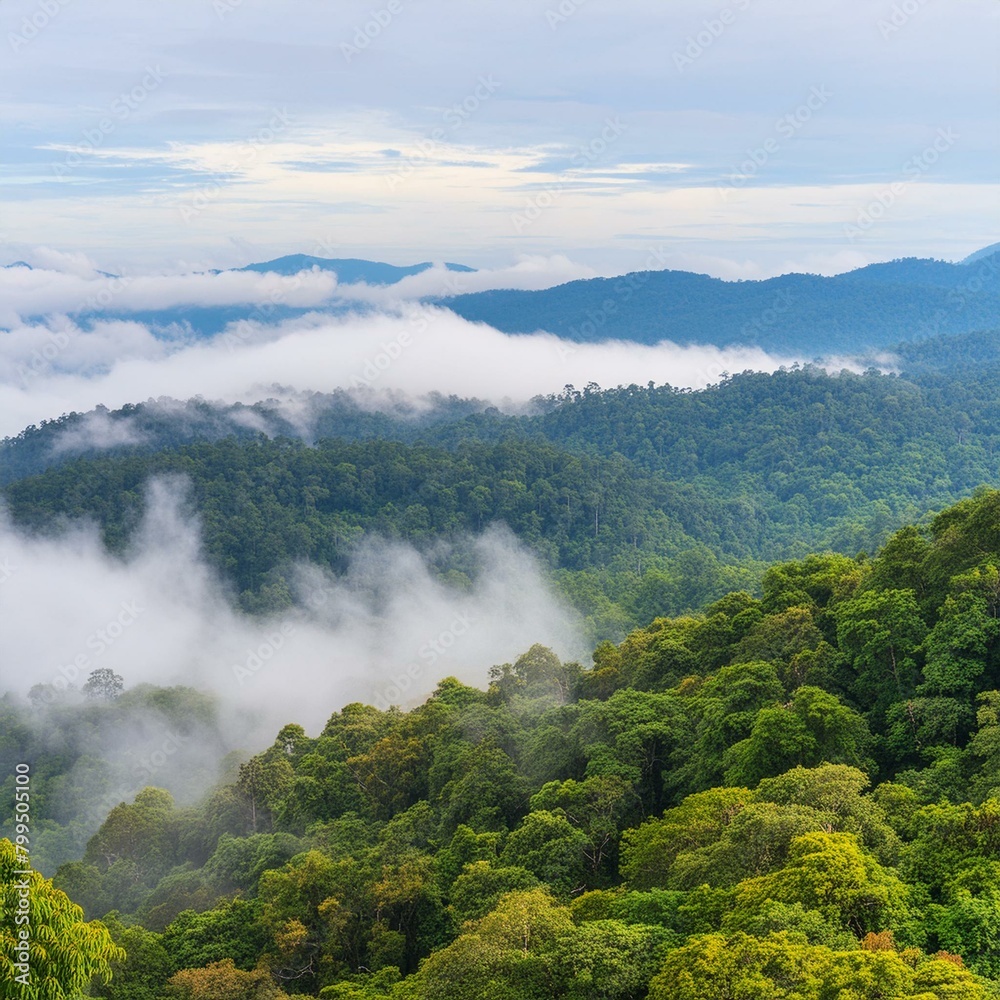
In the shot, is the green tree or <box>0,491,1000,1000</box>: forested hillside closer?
the green tree

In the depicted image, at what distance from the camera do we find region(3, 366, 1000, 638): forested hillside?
7406cm

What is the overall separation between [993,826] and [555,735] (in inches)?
515

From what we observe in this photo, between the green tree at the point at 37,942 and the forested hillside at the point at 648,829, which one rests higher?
the green tree at the point at 37,942

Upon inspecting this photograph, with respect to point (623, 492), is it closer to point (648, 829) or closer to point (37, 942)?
point (648, 829)

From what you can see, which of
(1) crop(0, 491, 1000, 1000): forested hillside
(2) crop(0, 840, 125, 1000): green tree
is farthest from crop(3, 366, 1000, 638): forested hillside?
(2) crop(0, 840, 125, 1000): green tree

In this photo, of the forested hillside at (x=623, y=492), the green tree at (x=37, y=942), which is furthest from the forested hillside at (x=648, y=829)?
the forested hillside at (x=623, y=492)

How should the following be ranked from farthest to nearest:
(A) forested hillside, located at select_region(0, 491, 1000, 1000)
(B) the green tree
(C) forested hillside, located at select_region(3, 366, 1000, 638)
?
(C) forested hillside, located at select_region(3, 366, 1000, 638) → (A) forested hillside, located at select_region(0, 491, 1000, 1000) → (B) the green tree

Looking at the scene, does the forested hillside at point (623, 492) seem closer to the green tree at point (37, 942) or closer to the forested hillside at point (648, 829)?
the forested hillside at point (648, 829)

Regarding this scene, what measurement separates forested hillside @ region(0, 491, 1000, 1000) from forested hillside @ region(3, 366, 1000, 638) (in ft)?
101

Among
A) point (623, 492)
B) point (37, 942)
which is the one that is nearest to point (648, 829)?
point (37, 942)

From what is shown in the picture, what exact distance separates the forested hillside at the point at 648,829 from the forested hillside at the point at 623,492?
30894 millimetres

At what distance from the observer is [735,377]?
117m

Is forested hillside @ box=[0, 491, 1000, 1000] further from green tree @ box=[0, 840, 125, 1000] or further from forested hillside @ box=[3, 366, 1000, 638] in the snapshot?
forested hillside @ box=[3, 366, 1000, 638]

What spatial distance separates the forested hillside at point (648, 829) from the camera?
13719mm
